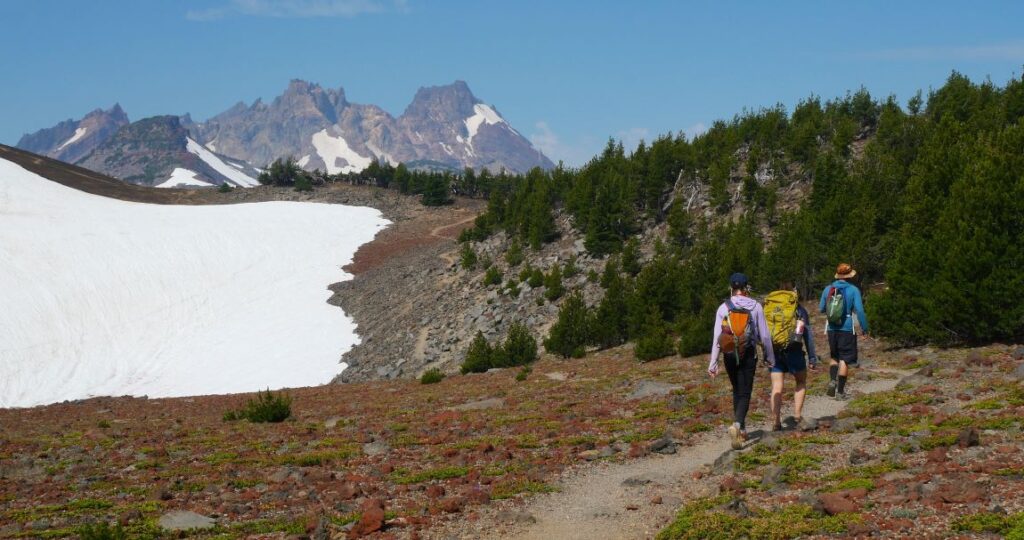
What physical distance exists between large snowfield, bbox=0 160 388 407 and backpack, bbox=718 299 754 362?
3489 cm

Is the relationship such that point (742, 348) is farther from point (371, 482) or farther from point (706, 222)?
point (706, 222)

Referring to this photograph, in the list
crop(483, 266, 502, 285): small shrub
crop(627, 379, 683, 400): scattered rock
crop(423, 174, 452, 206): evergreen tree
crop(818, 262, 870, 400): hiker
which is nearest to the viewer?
crop(818, 262, 870, 400): hiker

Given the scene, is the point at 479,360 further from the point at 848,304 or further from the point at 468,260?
the point at 468,260

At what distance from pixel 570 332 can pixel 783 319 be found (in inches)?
882

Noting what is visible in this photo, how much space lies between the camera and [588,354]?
3356 centimetres

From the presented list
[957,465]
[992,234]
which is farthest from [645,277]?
[957,465]

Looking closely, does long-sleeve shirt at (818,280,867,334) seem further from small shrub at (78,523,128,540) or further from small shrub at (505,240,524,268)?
small shrub at (505,240,524,268)

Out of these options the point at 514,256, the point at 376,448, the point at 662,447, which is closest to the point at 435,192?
the point at 514,256

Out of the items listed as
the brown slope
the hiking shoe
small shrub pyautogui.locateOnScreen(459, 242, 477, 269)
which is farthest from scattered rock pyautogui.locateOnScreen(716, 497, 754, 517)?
the brown slope

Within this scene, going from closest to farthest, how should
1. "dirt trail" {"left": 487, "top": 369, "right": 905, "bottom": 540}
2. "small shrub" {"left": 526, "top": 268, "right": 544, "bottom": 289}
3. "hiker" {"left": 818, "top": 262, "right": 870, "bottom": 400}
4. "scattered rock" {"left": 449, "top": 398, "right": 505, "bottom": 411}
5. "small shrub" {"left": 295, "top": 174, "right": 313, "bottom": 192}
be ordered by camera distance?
"dirt trail" {"left": 487, "top": 369, "right": 905, "bottom": 540} < "hiker" {"left": 818, "top": 262, "right": 870, "bottom": 400} < "scattered rock" {"left": 449, "top": 398, "right": 505, "bottom": 411} < "small shrub" {"left": 526, "top": 268, "right": 544, "bottom": 289} < "small shrub" {"left": 295, "top": 174, "right": 313, "bottom": 192}

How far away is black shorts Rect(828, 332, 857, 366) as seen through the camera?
14.1m

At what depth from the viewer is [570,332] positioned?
34000 mm

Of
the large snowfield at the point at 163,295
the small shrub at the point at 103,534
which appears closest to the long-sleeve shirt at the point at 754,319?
the small shrub at the point at 103,534

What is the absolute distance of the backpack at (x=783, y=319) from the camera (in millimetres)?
11688
